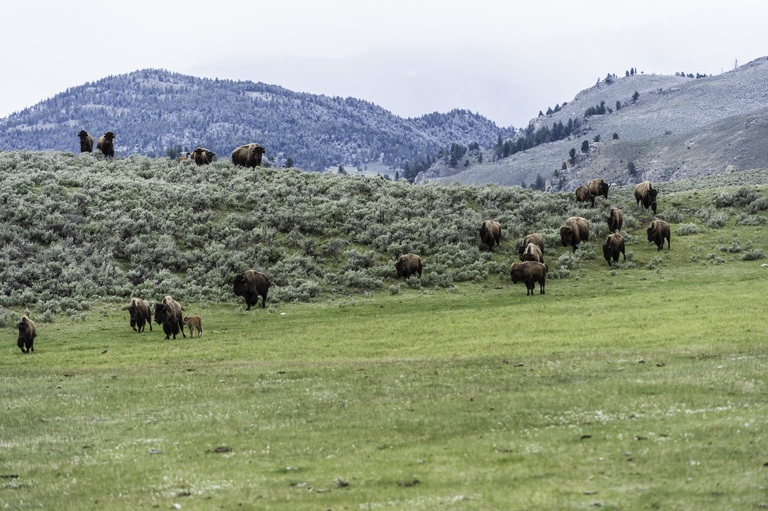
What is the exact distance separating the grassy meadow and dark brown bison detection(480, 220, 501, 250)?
1229cm

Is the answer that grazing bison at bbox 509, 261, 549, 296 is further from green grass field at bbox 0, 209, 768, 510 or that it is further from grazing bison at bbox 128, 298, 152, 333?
grazing bison at bbox 128, 298, 152, 333

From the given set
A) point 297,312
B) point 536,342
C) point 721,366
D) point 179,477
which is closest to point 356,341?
point 536,342

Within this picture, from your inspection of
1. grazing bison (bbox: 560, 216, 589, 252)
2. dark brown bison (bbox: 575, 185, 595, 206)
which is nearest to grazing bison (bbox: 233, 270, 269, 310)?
grazing bison (bbox: 560, 216, 589, 252)

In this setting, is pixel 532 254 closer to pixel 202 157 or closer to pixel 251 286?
pixel 251 286

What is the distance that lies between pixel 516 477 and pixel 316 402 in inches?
247

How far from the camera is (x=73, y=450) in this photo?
1213cm

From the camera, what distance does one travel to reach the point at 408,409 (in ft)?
44.2

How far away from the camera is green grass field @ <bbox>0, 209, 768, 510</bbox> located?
9.01 meters

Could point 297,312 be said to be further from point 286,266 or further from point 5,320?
point 5,320

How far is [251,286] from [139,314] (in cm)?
582

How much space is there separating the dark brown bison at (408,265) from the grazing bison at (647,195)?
65.3ft

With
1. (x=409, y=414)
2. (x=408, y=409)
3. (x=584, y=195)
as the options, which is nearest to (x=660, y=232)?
(x=584, y=195)

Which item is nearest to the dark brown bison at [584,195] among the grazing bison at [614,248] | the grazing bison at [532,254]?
the grazing bison at [614,248]

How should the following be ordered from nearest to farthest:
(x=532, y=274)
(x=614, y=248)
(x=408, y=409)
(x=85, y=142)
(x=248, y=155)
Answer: (x=408, y=409)
(x=532, y=274)
(x=614, y=248)
(x=248, y=155)
(x=85, y=142)
